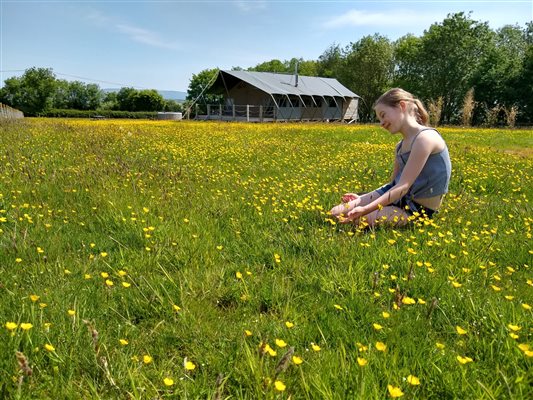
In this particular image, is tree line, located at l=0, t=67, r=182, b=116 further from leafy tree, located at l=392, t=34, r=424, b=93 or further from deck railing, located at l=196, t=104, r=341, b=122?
leafy tree, located at l=392, t=34, r=424, b=93

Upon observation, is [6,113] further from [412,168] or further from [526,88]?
[526,88]

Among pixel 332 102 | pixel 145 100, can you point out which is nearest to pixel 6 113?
pixel 332 102

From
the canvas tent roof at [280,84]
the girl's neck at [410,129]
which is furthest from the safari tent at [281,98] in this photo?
the girl's neck at [410,129]

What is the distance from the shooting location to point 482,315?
227 cm

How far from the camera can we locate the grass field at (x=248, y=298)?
1721mm

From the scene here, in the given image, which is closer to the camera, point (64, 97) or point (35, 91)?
point (35, 91)

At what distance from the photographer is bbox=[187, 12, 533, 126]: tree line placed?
34156mm

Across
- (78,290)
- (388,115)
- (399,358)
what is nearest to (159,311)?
(78,290)

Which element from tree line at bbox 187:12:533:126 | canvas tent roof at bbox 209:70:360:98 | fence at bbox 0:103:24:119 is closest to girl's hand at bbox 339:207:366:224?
fence at bbox 0:103:24:119

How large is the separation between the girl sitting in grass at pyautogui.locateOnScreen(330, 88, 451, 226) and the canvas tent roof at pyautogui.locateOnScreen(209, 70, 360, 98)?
1303 inches

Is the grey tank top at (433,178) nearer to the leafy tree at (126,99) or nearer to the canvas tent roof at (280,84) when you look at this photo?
the canvas tent roof at (280,84)

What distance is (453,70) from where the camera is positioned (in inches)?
1815

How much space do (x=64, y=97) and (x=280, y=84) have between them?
3960 centimetres

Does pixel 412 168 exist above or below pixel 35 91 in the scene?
below
